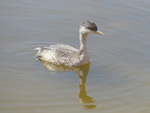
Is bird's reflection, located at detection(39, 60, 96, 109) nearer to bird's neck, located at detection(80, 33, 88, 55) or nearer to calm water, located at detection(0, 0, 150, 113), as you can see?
calm water, located at detection(0, 0, 150, 113)

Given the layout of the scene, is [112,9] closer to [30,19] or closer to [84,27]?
→ [30,19]

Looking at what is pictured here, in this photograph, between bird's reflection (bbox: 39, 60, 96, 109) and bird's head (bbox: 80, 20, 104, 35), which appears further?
bird's head (bbox: 80, 20, 104, 35)

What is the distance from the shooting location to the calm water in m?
7.83

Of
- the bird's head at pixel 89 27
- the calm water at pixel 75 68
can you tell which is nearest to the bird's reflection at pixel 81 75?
the calm water at pixel 75 68

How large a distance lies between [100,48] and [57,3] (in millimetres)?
4119

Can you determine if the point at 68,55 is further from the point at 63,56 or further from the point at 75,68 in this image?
the point at 75,68

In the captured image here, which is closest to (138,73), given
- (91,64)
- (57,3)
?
(91,64)

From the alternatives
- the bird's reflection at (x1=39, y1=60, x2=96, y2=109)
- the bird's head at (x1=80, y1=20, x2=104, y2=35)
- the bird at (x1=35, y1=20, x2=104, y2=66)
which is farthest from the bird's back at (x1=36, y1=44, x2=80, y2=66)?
the bird's head at (x1=80, y1=20, x2=104, y2=35)

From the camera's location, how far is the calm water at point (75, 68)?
25.7 feet

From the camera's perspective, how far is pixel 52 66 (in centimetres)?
981

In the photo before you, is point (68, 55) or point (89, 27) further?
point (68, 55)

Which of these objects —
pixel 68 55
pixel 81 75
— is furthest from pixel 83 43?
pixel 81 75

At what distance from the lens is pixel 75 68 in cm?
978

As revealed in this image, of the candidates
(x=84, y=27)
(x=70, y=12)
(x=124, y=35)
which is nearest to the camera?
(x=84, y=27)
